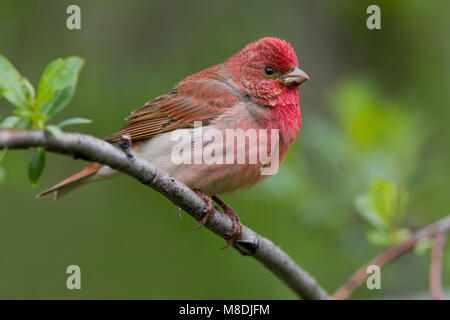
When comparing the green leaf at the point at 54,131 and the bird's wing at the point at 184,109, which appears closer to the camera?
the green leaf at the point at 54,131

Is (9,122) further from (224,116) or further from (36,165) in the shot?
(224,116)

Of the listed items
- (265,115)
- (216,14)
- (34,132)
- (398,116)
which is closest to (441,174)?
(398,116)

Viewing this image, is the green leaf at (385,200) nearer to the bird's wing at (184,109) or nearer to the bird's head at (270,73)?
the bird's head at (270,73)

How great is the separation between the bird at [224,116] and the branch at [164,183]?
299 millimetres

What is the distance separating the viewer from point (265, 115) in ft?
17.5

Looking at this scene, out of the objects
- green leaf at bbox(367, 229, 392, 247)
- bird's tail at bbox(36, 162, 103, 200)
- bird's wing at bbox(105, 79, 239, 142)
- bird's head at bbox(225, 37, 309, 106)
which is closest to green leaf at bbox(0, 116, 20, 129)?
bird's wing at bbox(105, 79, 239, 142)

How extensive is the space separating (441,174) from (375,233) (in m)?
1.94

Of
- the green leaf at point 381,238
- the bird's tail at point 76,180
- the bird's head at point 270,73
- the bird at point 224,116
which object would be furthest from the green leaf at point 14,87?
the green leaf at point 381,238

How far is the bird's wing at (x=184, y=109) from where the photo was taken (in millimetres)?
5516

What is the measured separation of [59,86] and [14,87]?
0.22 metres

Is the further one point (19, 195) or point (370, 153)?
point (19, 195)

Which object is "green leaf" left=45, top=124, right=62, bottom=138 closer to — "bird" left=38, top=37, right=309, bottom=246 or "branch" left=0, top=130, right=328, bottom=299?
"branch" left=0, top=130, right=328, bottom=299
